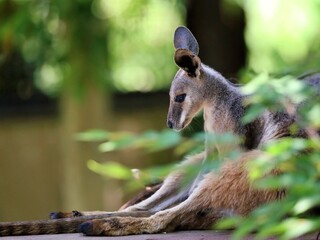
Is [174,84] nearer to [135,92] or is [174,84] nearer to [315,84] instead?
[315,84]

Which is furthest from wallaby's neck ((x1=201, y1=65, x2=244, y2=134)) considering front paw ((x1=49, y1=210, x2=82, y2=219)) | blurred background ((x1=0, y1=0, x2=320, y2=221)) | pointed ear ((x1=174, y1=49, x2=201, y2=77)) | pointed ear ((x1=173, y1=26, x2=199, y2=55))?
blurred background ((x1=0, y1=0, x2=320, y2=221))

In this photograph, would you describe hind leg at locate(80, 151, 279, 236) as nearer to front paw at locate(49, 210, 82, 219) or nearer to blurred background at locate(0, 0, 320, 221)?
front paw at locate(49, 210, 82, 219)

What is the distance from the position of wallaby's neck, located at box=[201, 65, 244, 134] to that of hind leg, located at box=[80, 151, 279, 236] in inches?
21.4

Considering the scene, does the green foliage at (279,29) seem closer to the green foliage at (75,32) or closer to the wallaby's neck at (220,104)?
the green foliage at (75,32)

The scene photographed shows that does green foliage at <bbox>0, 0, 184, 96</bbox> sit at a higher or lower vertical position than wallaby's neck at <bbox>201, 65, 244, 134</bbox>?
lower

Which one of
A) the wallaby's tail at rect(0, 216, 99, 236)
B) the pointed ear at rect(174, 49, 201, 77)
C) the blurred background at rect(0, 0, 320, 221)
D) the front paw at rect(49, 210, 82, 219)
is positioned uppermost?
the pointed ear at rect(174, 49, 201, 77)

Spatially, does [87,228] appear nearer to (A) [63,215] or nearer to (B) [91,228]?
(B) [91,228]

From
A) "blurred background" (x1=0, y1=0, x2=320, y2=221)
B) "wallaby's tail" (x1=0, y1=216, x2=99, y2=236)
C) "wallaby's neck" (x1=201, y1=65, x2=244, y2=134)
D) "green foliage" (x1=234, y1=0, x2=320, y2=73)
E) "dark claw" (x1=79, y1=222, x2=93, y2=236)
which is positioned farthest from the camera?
"green foliage" (x1=234, y1=0, x2=320, y2=73)

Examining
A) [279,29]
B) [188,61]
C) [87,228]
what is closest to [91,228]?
[87,228]

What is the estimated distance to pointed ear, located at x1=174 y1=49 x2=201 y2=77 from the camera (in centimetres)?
618

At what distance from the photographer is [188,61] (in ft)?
21.2

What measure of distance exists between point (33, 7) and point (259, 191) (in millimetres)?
6348

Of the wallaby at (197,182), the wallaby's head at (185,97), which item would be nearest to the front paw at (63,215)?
the wallaby at (197,182)

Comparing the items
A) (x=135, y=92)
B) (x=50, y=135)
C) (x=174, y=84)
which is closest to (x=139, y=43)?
(x=135, y=92)
